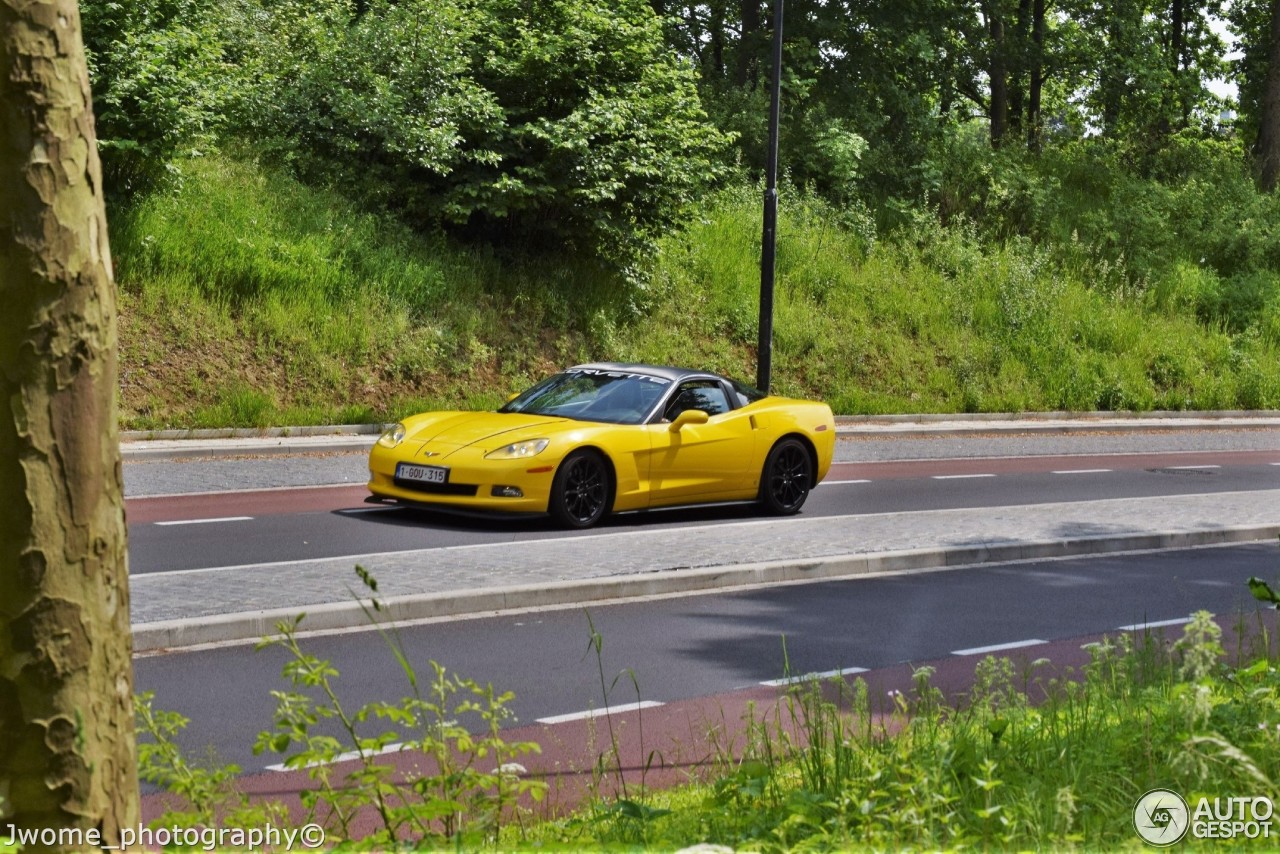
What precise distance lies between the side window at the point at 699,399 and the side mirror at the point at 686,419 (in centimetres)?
9

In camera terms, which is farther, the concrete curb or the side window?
the side window

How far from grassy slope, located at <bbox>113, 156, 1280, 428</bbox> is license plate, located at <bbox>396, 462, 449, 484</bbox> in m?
9.08

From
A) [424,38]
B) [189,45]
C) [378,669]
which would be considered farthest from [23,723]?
[424,38]

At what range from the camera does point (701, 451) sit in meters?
14.1

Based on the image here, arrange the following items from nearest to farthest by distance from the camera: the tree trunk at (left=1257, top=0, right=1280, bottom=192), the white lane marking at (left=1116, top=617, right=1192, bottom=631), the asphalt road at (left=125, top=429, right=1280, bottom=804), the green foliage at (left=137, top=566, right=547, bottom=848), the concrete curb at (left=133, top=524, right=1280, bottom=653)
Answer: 1. the green foliage at (left=137, top=566, right=547, bottom=848)
2. the asphalt road at (left=125, top=429, right=1280, bottom=804)
3. the concrete curb at (left=133, top=524, right=1280, bottom=653)
4. the white lane marking at (left=1116, top=617, right=1192, bottom=631)
5. the tree trunk at (left=1257, top=0, right=1280, bottom=192)

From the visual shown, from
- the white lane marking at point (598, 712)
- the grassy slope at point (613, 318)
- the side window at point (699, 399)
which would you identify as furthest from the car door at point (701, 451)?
the grassy slope at point (613, 318)

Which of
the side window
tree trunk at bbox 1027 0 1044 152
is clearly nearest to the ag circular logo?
the side window

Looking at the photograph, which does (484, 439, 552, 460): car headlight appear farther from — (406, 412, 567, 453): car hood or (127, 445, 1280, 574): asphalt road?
(127, 445, 1280, 574): asphalt road

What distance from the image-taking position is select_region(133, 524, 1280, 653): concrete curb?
8.43m

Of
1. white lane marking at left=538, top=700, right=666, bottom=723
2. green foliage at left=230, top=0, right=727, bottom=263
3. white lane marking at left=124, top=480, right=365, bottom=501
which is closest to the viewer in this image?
white lane marking at left=538, top=700, right=666, bottom=723

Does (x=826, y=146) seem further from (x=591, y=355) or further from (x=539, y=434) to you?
(x=539, y=434)

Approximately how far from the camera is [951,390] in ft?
104

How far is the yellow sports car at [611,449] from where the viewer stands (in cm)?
1289

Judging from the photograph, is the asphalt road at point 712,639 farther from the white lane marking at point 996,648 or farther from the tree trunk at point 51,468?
the tree trunk at point 51,468
